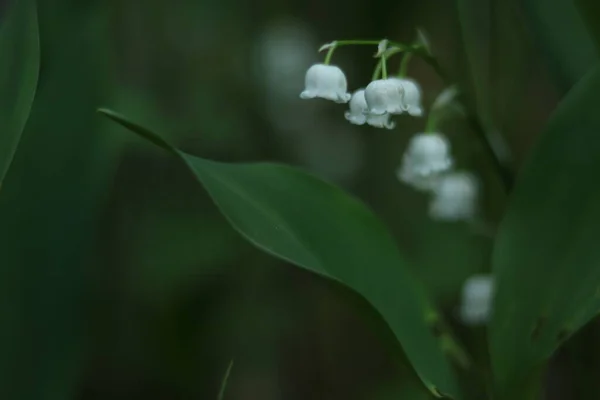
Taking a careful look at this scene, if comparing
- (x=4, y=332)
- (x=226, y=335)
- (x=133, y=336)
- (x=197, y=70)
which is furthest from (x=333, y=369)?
(x=4, y=332)

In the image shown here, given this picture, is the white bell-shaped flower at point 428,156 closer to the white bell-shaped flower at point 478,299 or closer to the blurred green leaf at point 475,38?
the blurred green leaf at point 475,38

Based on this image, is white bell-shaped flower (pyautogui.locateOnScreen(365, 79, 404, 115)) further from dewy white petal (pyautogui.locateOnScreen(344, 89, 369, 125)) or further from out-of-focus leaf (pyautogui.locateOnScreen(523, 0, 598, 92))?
out-of-focus leaf (pyautogui.locateOnScreen(523, 0, 598, 92))

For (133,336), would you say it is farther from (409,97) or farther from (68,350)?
(409,97)

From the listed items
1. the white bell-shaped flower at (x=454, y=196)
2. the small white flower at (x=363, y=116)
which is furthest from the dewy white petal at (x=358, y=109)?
the white bell-shaped flower at (x=454, y=196)

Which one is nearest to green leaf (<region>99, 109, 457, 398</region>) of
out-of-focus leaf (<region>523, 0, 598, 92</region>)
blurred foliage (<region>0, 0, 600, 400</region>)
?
blurred foliage (<region>0, 0, 600, 400</region>)

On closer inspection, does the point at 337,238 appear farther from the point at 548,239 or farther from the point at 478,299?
the point at 478,299

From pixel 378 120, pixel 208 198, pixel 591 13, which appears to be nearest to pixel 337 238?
pixel 378 120

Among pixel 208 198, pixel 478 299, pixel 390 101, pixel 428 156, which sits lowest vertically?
pixel 208 198

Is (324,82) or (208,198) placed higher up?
(324,82)
